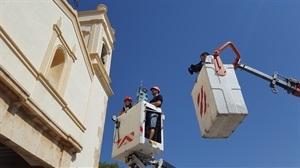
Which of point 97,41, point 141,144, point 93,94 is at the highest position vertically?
point 97,41

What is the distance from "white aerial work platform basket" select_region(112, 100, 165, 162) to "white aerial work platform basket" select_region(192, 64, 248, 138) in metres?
0.99

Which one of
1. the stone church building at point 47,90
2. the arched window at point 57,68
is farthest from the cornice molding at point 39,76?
the arched window at point 57,68

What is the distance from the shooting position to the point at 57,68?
8.82 metres

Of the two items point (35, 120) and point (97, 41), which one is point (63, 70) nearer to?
point (35, 120)

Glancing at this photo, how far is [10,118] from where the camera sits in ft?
19.5

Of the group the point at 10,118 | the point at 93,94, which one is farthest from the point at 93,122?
the point at 10,118

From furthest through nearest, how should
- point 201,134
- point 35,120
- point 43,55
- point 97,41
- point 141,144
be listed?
point 97,41
point 43,55
point 35,120
point 141,144
point 201,134

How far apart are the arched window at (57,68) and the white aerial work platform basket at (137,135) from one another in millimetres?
3621

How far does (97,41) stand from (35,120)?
627 centimetres

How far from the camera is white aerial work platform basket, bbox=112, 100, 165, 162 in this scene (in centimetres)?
497

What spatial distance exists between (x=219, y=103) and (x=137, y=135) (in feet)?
5.68

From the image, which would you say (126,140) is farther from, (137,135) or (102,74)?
(102,74)

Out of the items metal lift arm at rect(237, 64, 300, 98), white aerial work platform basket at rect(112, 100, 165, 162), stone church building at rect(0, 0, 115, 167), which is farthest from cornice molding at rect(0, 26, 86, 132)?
metal lift arm at rect(237, 64, 300, 98)

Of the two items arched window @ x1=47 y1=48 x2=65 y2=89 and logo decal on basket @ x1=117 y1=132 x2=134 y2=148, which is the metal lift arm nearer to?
logo decal on basket @ x1=117 y1=132 x2=134 y2=148
